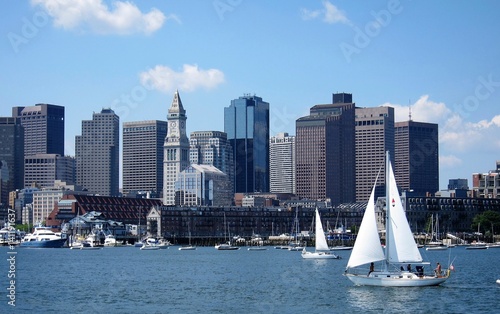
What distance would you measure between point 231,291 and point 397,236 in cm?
1666

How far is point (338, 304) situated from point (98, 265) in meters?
66.4

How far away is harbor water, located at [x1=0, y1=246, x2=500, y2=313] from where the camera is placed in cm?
7731

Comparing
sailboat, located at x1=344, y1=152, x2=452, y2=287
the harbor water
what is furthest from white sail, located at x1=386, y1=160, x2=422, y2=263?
the harbor water

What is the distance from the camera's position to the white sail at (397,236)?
86.4m

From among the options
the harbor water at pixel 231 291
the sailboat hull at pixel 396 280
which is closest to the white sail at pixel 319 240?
the harbor water at pixel 231 291

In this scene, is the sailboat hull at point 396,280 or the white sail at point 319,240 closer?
the sailboat hull at point 396,280

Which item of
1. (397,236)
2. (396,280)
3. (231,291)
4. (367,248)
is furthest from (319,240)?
(396,280)

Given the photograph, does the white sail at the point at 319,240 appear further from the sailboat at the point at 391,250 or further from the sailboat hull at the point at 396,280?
the sailboat hull at the point at 396,280

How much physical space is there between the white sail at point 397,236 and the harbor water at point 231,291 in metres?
2.89

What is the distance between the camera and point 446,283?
3755 inches

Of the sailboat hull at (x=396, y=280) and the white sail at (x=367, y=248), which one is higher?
the white sail at (x=367, y=248)

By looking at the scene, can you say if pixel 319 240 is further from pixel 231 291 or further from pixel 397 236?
pixel 397 236

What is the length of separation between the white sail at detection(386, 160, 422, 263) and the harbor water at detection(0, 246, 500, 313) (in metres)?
2.89

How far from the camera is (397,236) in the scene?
3428 inches
